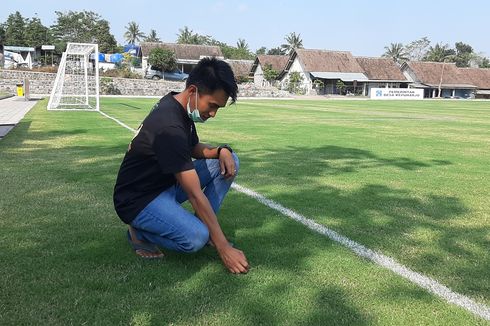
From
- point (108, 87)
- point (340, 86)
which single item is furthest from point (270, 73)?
point (108, 87)

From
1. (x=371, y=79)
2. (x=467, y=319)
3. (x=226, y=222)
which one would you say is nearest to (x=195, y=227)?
(x=226, y=222)

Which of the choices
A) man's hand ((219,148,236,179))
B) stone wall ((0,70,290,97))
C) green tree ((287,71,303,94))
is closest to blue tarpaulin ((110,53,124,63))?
stone wall ((0,70,290,97))

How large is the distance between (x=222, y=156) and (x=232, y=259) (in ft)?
2.87

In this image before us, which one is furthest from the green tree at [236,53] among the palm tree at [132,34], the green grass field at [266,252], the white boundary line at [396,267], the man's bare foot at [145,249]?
the man's bare foot at [145,249]

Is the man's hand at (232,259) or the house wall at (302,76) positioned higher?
the house wall at (302,76)

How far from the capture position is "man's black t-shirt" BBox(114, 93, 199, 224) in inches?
120

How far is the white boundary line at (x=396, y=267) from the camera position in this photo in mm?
3035

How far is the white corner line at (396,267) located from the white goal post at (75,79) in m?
18.9

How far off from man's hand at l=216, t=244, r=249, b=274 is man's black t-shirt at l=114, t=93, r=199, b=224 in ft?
2.00

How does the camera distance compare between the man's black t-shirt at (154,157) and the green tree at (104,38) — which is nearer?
the man's black t-shirt at (154,157)

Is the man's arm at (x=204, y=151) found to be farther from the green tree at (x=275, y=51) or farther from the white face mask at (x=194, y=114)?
the green tree at (x=275, y=51)

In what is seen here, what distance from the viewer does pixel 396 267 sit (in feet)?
12.0

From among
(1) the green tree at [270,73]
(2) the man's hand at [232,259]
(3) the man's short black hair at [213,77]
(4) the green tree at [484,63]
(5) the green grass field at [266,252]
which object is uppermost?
(4) the green tree at [484,63]

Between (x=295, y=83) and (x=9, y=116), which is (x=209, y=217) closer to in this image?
(x=9, y=116)
